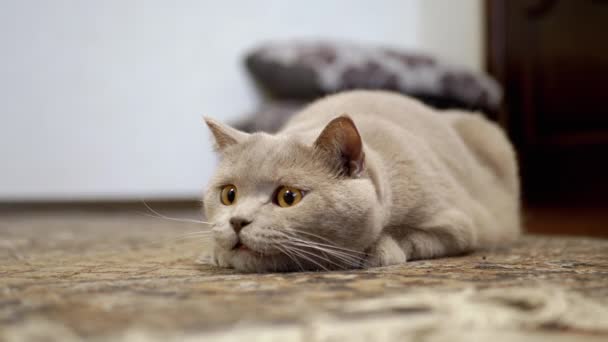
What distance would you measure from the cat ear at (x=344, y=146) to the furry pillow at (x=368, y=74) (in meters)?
1.61

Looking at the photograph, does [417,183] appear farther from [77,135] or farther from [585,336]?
[77,135]

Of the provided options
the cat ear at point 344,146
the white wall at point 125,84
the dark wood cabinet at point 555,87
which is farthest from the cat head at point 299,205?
the white wall at point 125,84

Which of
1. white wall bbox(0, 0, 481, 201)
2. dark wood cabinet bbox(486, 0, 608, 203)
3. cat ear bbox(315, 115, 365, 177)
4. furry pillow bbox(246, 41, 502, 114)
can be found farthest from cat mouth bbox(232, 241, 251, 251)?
white wall bbox(0, 0, 481, 201)

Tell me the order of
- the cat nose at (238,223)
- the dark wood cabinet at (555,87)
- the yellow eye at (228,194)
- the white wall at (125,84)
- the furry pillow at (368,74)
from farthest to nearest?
the white wall at (125,84), the dark wood cabinet at (555,87), the furry pillow at (368,74), the yellow eye at (228,194), the cat nose at (238,223)

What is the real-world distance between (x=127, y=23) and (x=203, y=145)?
774mm

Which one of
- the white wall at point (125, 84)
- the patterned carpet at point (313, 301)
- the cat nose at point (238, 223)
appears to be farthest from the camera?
the white wall at point (125, 84)

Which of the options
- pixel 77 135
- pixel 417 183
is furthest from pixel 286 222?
pixel 77 135

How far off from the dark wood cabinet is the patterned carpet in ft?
5.63

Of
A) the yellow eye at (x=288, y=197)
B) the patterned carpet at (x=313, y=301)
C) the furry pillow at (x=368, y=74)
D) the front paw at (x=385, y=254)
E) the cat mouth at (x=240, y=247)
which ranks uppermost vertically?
the furry pillow at (x=368, y=74)

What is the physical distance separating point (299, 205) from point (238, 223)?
0.36 feet

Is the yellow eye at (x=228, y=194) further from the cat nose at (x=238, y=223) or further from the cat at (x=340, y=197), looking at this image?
the cat nose at (x=238, y=223)

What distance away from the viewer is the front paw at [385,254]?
1.18m

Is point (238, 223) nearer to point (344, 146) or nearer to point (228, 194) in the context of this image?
point (228, 194)

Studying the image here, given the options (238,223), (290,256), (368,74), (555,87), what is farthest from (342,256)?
(555,87)
